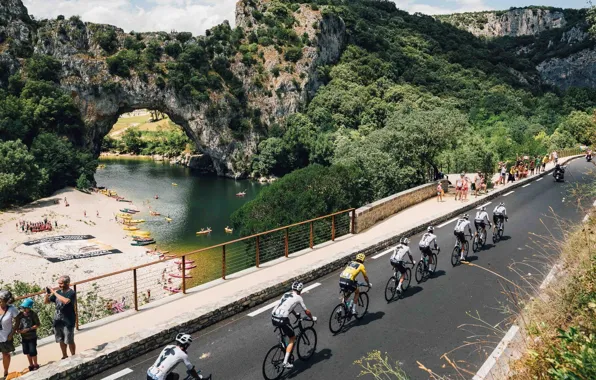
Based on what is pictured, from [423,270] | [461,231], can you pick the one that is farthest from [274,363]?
[461,231]

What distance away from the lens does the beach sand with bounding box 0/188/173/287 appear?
35938mm

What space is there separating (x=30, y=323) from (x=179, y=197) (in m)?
63.3

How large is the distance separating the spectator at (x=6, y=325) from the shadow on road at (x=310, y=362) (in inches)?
205

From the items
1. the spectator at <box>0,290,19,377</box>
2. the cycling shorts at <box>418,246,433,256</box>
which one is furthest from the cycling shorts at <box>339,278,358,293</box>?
the spectator at <box>0,290,19,377</box>

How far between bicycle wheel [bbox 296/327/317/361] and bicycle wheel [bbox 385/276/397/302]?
345 centimetres

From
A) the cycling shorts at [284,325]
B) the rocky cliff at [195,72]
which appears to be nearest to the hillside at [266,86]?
the rocky cliff at [195,72]

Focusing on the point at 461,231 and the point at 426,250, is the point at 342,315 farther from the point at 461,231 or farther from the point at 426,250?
the point at 461,231

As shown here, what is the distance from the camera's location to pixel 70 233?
4759 cm

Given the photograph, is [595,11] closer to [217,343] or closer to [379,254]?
[379,254]

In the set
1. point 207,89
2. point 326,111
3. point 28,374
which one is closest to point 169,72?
point 207,89

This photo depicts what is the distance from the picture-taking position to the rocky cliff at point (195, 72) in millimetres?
77312

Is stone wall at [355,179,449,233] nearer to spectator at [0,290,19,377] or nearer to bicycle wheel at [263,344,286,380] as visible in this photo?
bicycle wheel at [263,344,286,380]

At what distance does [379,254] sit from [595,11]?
1120cm

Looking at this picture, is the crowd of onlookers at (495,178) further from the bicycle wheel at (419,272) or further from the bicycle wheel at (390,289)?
the bicycle wheel at (390,289)
